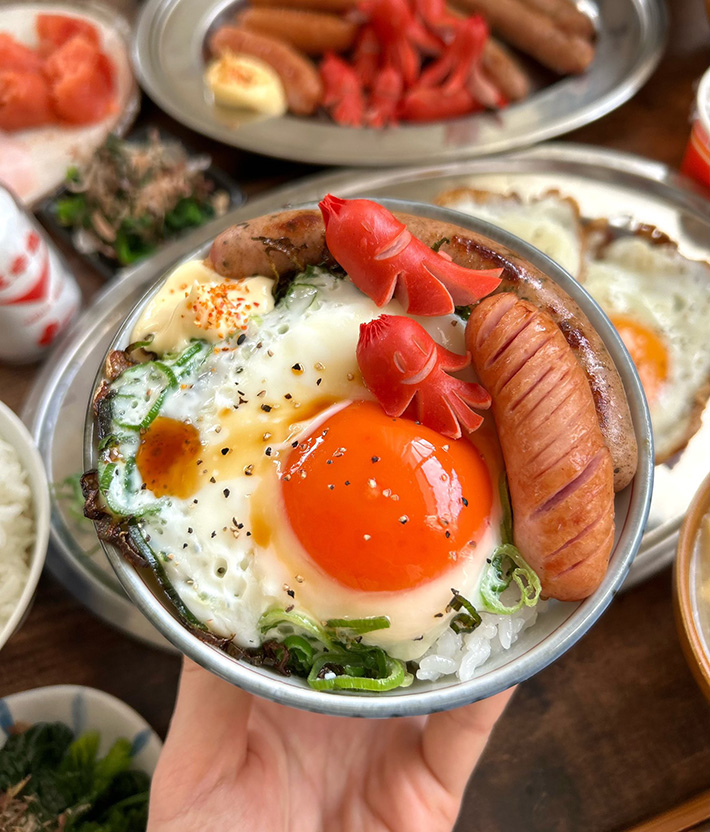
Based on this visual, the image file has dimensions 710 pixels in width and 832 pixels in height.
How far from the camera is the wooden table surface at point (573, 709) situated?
195 cm

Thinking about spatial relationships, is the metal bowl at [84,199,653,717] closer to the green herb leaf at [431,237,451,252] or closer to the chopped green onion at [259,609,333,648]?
the chopped green onion at [259,609,333,648]

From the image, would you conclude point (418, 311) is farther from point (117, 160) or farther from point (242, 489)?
point (117, 160)

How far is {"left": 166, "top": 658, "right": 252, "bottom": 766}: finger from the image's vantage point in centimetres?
169

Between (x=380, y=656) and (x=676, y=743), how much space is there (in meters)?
1.23

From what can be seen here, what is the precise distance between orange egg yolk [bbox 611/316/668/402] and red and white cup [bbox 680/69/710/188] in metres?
0.89

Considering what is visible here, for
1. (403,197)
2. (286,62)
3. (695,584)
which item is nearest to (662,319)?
(695,584)

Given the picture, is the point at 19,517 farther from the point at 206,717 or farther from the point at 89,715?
the point at 206,717

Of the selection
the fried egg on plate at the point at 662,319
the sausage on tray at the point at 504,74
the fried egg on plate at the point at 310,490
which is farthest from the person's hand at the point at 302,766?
the sausage on tray at the point at 504,74

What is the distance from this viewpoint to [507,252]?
5.30 feet

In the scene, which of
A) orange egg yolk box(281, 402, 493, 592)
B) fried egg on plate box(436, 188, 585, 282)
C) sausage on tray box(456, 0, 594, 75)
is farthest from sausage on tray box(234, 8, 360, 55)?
orange egg yolk box(281, 402, 493, 592)

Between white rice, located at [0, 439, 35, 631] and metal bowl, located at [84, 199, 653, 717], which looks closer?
metal bowl, located at [84, 199, 653, 717]

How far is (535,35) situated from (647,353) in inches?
80.1

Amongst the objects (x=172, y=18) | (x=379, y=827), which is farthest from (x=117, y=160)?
(x=379, y=827)

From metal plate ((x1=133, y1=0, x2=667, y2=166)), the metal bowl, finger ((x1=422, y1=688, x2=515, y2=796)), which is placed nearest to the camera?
the metal bowl
